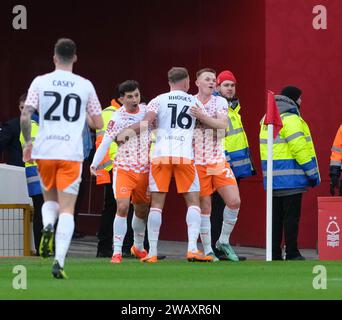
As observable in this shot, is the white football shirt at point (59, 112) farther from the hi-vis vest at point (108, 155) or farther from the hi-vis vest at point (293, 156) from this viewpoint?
the hi-vis vest at point (293, 156)

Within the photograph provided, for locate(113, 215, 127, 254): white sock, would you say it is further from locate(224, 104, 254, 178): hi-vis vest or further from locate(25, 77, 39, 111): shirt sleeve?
locate(25, 77, 39, 111): shirt sleeve

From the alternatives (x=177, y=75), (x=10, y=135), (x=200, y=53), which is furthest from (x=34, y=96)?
(x=200, y=53)

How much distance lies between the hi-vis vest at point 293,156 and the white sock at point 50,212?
16.9 ft

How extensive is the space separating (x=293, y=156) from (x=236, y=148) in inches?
28.4

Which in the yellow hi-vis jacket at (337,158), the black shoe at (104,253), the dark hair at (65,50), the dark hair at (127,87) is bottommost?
the black shoe at (104,253)

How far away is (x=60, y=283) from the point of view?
1260 cm

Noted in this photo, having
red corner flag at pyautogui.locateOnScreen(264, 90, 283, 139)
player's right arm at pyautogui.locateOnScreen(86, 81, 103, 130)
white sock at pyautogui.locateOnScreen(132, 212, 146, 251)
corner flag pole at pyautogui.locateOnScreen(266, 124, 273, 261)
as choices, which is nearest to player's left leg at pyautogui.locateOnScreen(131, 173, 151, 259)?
white sock at pyautogui.locateOnScreen(132, 212, 146, 251)

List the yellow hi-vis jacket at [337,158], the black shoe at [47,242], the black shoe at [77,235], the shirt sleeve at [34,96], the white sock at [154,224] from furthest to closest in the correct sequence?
1. the black shoe at [77,235]
2. the yellow hi-vis jacket at [337,158]
3. the white sock at [154,224]
4. the shirt sleeve at [34,96]
5. the black shoe at [47,242]

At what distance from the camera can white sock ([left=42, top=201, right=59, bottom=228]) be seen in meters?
13.0

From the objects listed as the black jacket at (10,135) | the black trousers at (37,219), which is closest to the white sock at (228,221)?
the black trousers at (37,219)

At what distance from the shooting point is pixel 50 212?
13.1 meters

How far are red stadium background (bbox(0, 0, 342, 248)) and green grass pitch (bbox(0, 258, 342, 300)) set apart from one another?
476 centimetres

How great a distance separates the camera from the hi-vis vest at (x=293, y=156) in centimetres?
1762
